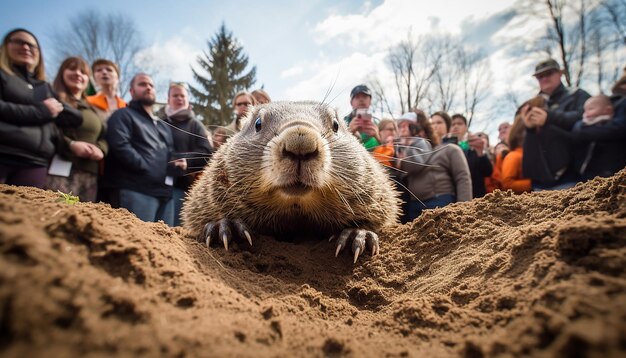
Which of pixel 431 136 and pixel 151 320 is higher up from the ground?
pixel 431 136

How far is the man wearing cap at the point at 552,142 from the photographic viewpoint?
611 centimetres

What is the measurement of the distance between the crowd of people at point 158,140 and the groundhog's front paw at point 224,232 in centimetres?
158

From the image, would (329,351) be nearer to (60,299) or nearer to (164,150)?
(60,299)

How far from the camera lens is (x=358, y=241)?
9.18ft

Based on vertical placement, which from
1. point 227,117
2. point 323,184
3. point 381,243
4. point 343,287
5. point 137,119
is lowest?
point 343,287

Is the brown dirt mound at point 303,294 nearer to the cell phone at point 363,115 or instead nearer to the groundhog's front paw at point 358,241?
the groundhog's front paw at point 358,241

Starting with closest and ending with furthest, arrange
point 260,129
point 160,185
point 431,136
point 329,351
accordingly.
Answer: point 329,351, point 260,129, point 160,185, point 431,136

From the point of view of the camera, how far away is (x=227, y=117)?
2689 cm

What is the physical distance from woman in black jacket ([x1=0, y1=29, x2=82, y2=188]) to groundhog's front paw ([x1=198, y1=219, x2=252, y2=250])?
10.6ft

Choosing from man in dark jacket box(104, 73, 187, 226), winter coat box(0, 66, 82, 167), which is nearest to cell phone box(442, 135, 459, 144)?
man in dark jacket box(104, 73, 187, 226)

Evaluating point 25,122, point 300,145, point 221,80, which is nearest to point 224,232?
point 300,145

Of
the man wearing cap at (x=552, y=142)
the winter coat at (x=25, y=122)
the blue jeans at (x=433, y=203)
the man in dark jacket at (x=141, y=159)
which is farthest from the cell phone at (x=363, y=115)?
the winter coat at (x=25, y=122)

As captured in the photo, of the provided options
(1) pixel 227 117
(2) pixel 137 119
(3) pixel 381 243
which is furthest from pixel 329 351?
(1) pixel 227 117

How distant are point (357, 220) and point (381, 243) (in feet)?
1.22
